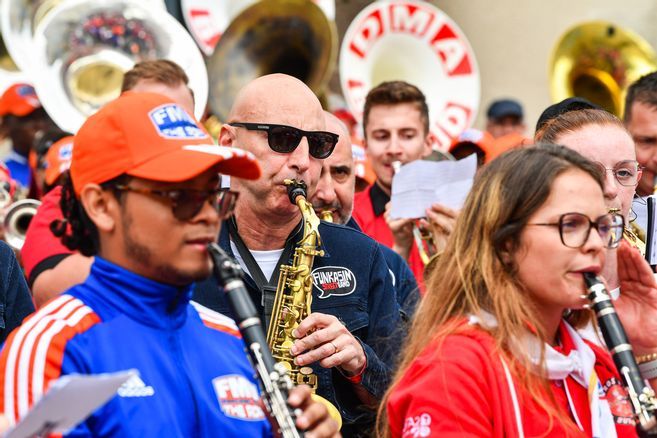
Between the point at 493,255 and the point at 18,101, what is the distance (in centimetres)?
744

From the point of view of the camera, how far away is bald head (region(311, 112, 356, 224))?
228 inches

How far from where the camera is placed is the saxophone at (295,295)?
15.0 feet

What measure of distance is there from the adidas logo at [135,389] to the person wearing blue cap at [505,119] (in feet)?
30.8

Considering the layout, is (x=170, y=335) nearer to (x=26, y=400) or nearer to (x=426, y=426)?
(x=26, y=400)

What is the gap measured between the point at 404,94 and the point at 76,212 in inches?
178

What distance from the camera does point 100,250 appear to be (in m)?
3.29

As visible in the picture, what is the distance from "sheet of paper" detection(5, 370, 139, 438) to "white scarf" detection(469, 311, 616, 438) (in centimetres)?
120

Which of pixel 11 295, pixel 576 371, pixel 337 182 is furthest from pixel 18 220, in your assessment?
pixel 576 371

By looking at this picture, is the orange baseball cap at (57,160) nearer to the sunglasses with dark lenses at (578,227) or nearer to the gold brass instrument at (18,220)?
the gold brass instrument at (18,220)

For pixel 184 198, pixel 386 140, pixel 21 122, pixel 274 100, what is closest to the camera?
pixel 184 198

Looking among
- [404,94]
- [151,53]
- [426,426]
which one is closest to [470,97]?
[151,53]

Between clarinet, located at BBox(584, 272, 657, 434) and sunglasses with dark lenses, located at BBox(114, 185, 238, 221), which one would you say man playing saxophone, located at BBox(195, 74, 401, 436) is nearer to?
clarinet, located at BBox(584, 272, 657, 434)

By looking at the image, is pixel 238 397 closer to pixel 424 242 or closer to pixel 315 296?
pixel 315 296

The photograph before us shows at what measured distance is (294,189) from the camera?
15.8ft
